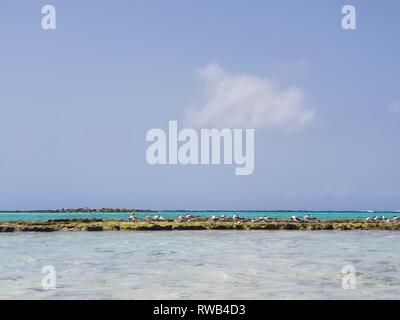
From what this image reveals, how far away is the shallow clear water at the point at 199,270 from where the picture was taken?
17859 mm

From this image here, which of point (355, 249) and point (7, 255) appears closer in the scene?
point (7, 255)

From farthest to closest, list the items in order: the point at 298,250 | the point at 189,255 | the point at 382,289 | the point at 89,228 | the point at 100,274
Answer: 1. the point at 89,228
2. the point at 298,250
3. the point at 189,255
4. the point at 100,274
5. the point at 382,289

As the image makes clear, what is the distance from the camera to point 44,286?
19.2 metres

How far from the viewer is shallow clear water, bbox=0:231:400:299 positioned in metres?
17.9

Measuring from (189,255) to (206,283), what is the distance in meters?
9.93

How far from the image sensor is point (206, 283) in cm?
1959

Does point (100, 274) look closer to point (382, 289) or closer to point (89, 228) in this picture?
point (382, 289)

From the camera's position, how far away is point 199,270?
23.2m
